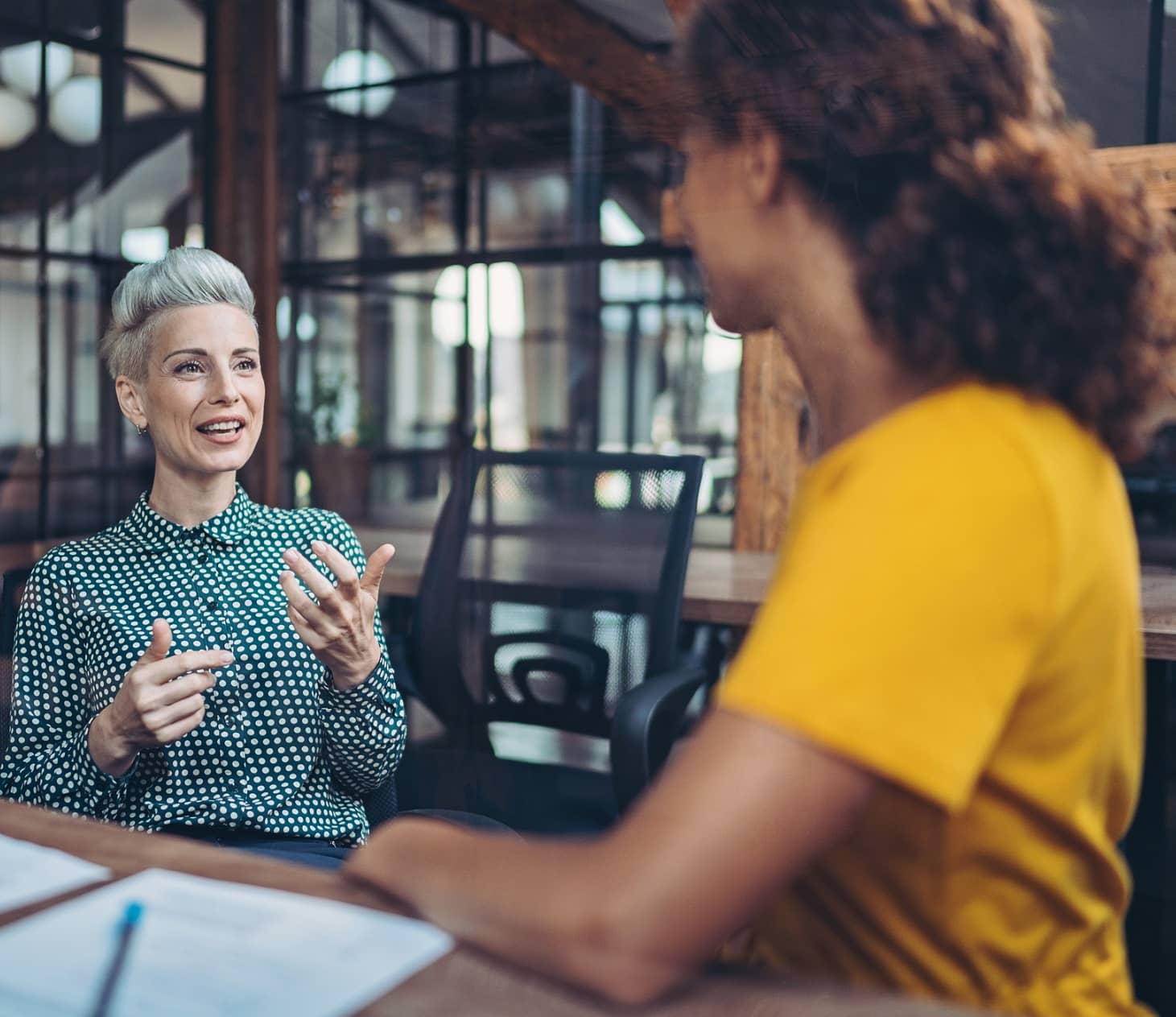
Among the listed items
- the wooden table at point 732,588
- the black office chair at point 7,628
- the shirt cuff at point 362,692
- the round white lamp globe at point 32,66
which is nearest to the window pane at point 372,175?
the round white lamp globe at point 32,66

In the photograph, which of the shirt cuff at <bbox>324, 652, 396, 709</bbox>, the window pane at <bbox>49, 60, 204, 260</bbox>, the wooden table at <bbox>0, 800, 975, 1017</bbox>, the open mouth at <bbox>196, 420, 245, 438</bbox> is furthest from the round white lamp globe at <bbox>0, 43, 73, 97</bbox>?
the wooden table at <bbox>0, 800, 975, 1017</bbox>

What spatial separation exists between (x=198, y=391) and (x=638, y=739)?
2.34ft

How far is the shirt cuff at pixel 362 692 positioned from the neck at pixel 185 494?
0.24 m

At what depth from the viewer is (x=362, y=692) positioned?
1.35m

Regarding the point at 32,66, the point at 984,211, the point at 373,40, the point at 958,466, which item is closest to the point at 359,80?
the point at 373,40

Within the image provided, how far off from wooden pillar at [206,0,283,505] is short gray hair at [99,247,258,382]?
305 cm

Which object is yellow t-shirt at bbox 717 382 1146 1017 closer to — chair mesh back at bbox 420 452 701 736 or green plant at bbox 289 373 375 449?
chair mesh back at bbox 420 452 701 736

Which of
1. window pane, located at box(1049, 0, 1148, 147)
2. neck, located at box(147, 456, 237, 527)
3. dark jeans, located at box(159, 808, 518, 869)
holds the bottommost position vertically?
dark jeans, located at box(159, 808, 518, 869)

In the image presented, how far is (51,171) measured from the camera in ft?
13.8

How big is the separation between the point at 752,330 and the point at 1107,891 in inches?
16.1

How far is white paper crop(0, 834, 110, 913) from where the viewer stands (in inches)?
30.5

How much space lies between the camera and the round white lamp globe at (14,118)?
394cm

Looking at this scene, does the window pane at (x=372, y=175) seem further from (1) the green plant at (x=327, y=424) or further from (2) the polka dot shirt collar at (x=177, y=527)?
(2) the polka dot shirt collar at (x=177, y=527)

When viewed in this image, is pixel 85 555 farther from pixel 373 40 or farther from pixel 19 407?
pixel 373 40
